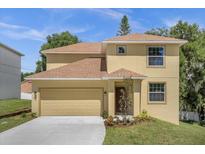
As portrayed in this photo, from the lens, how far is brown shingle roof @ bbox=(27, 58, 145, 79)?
2297 cm

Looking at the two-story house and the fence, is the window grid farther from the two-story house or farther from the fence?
the fence

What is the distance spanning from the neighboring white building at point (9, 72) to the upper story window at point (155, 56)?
21.5 metres

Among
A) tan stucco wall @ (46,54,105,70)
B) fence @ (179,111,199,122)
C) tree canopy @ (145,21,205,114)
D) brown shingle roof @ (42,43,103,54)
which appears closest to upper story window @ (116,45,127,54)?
brown shingle roof @ (42,43,103,54)

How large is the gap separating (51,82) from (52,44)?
2929 cm

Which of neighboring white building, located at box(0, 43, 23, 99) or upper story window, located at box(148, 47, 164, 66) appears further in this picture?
neighboring white building, located at box(0, 43, 23, 99)

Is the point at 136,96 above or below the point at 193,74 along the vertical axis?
below

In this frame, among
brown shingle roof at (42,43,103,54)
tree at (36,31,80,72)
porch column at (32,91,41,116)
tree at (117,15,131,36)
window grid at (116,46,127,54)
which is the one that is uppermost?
tree at (117,15,131,36)

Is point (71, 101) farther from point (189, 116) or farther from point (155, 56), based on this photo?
point (189, 116)

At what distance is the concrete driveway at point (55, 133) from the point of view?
560 inches

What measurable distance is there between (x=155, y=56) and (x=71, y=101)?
→ 7.24 metres

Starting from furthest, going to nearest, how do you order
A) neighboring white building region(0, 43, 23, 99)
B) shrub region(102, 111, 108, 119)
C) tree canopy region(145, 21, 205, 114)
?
neighboring white building region(0, 43, 23, 99)
tree canopy region(145, 21, 205, 114)
shrub region(102, 111, 108, 119)

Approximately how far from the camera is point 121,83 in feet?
79.5

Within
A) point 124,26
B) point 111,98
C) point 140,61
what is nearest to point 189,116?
point 140,61
